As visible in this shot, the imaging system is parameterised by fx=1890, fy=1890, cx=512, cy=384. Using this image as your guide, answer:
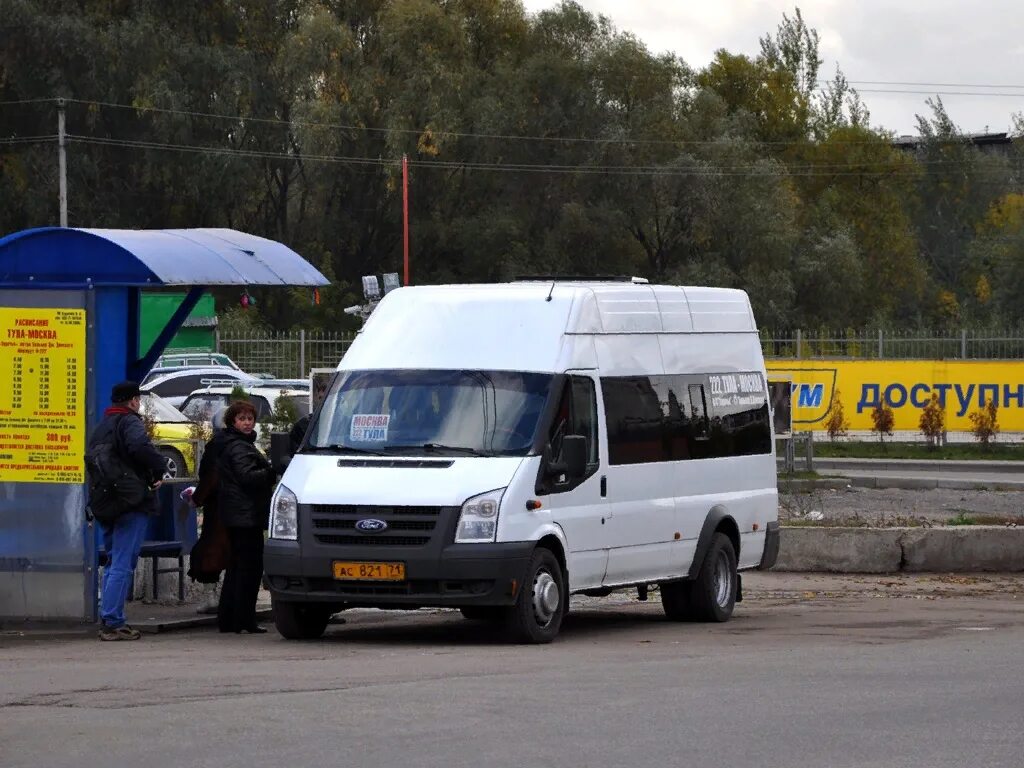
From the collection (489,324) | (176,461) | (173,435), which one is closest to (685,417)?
(489,324)

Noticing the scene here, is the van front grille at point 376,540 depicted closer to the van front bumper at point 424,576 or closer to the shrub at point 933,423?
the van front bumper at point 424,576

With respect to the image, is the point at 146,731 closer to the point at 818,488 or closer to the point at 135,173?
the point at 818,488

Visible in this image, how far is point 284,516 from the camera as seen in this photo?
489 inches

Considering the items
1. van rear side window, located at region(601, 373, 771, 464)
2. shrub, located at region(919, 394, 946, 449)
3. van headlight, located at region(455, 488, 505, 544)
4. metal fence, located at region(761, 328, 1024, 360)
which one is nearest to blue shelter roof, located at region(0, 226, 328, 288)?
van rear side window, located at region(601, 373, 771, 464)

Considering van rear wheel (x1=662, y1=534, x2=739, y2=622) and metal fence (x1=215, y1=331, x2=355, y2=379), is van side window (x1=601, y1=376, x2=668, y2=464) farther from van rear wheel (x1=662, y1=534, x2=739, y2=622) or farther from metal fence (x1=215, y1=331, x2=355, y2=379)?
metal fence (x1=215, y1=331, x2=355, y2=379)

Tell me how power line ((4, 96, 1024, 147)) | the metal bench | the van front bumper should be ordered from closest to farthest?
the van front bumper < the metal bench < power line ((4, 96, 1024, 147))

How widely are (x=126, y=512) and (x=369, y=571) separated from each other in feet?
5.85

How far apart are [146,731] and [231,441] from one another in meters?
5.29

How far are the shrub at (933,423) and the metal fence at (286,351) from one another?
15336mm

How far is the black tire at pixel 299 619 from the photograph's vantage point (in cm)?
1273

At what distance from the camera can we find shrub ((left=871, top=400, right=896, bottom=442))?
35.4m

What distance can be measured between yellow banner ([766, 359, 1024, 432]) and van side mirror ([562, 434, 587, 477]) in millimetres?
22727

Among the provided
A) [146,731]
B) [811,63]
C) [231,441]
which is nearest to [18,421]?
[231,441]

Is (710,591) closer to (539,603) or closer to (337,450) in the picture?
(539,603)
